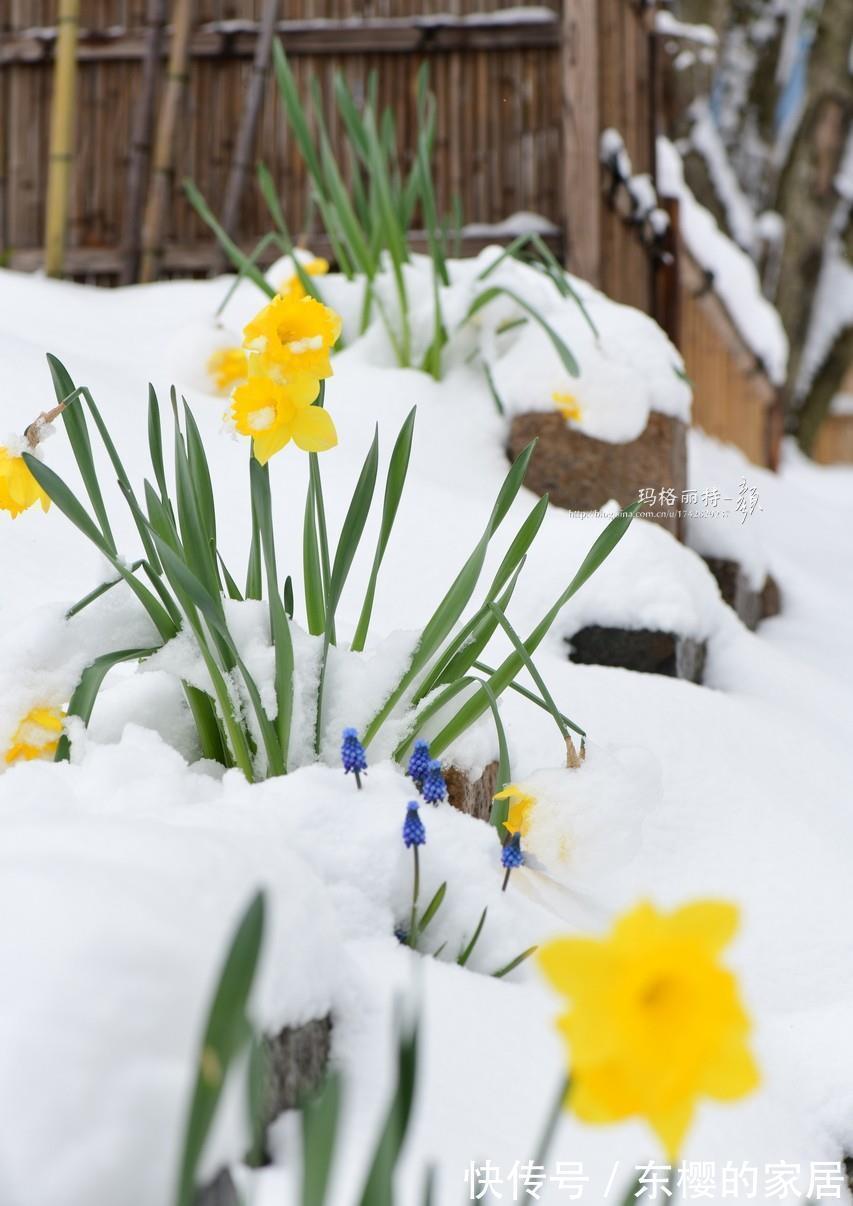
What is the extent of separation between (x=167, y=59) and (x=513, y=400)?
1.65 m

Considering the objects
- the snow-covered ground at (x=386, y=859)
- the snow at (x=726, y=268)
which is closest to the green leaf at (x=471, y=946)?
the snow-covered ground at (x=386, y=859)

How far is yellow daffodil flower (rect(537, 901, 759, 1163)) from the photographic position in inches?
16.0

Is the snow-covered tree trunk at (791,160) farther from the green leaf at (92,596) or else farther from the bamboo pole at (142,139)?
the green leaf at (92,596)

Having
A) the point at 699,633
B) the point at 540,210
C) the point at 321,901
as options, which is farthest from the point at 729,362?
the point at 321,901

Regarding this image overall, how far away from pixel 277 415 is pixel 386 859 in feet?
1.11

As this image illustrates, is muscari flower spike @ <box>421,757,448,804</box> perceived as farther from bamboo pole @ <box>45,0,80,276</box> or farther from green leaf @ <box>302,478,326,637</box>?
bamboo pole @ <box>45,0,80,276</box>

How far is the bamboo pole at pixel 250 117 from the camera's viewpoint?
123 inches

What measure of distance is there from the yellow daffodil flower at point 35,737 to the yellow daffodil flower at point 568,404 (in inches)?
52.0

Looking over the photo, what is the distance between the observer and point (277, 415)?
37.4 inches

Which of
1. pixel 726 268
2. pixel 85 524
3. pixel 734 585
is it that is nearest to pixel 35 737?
pixel 85 524

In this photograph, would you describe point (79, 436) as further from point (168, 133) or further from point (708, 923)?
point (168, 133)

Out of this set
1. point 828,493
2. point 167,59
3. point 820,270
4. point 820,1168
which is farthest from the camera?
point 820,270

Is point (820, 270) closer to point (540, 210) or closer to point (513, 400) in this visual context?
point (540, 210)

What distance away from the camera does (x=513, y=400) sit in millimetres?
Answer: 2322
